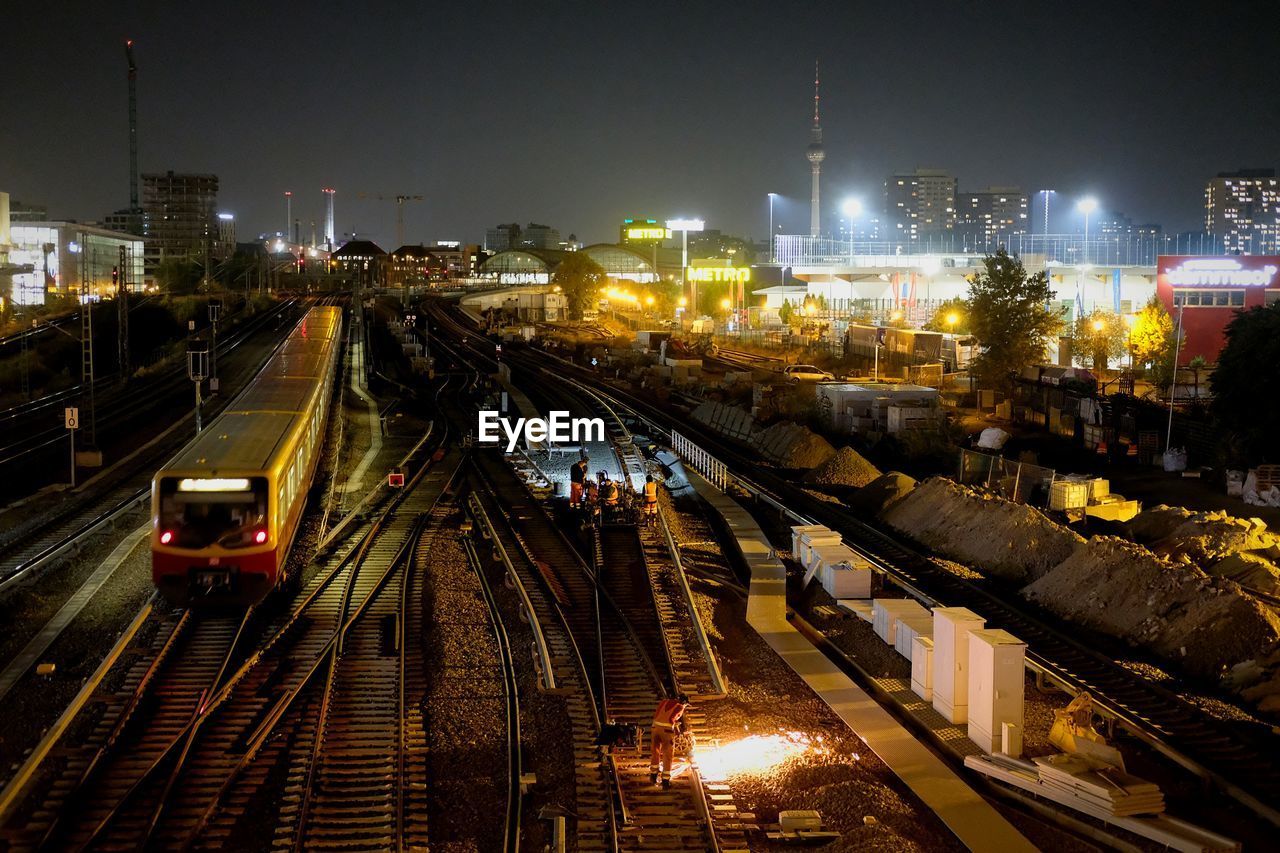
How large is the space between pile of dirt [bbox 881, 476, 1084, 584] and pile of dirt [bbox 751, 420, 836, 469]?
519cm

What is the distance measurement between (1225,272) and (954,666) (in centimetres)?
4585

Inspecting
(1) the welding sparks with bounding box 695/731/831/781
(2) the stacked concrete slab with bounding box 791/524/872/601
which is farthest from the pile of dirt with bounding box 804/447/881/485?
(1) the welding sparks with bounding box 695/731/831/781

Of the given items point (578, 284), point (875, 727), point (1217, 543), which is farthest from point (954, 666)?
point (578, 284)

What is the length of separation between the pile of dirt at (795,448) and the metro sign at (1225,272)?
29.1 meters

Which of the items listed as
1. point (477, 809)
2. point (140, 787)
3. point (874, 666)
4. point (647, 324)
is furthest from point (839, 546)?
point (647, 324)

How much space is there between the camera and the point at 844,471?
24141 millimetres

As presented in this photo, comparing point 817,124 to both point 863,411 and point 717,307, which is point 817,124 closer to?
point 717,307

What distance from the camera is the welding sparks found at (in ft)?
30.0

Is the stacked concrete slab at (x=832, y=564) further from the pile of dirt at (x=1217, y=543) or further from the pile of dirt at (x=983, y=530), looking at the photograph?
the pile of dirt at (x=1217, y=543)

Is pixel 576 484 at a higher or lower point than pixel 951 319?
lower

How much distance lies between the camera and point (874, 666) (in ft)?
39.2

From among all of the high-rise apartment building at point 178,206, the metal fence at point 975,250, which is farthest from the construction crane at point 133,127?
the metal fence at point 975,250

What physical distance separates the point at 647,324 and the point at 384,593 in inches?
2417

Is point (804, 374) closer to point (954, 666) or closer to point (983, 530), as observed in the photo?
point (983, 530)
